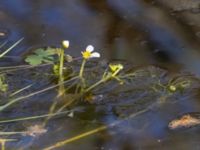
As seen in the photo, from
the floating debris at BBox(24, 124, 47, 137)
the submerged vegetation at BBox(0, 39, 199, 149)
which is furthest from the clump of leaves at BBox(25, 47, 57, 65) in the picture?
the floating debris at BBox(24, 124, 47, 137)

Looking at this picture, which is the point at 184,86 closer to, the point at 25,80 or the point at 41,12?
the point at 25,80

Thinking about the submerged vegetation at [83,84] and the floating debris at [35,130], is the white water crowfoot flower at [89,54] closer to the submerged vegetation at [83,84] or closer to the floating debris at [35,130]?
the submerged vegetation at [83,84]

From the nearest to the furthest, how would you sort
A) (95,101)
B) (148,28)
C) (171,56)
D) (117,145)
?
1. (117,145)
2. (95,101)
3. (171,56)
4. (148,28)

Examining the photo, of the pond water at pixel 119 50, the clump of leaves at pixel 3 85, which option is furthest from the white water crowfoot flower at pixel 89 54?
the clump of leaves at pixel 3 85

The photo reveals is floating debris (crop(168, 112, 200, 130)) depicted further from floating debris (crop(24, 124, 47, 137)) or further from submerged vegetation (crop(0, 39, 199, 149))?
floating debris (crop(24, 124, 47, 137))

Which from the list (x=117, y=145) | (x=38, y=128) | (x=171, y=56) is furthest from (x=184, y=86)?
(x=38, y=128)

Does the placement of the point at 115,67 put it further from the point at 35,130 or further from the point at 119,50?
the point at 35,130

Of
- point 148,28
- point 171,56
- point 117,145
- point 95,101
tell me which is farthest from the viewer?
point 148,28

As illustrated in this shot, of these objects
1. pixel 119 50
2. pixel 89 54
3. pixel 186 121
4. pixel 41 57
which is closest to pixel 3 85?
pixel 41 57

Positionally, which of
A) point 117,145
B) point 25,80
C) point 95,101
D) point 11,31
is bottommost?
point 117,145
